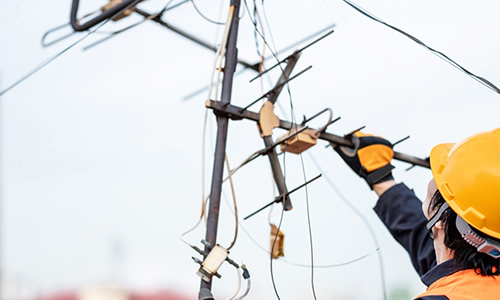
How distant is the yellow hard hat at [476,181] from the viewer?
2.61 metres

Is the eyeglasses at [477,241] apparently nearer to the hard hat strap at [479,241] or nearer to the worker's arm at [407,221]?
the hard hat strap at [479,241]

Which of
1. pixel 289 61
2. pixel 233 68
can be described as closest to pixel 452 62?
pixel 289 61

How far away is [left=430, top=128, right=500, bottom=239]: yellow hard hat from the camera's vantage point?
2.61m

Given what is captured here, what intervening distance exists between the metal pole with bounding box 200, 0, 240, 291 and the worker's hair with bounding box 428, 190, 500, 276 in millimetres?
1276

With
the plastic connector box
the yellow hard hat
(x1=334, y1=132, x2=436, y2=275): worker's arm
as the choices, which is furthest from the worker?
(x1=334, y1=132, x2=436, y2=275): worker's arm

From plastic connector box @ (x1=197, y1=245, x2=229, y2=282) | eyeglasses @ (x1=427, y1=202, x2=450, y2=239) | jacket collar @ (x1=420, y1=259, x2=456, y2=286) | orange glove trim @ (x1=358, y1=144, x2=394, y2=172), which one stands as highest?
orange glove trim @ (x1=358, y1=144, x2=394, y2=172)

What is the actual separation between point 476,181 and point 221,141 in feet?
4.81

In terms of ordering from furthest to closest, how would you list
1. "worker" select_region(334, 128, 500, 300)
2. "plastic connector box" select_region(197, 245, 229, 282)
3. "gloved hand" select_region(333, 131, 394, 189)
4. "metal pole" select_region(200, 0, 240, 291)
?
"gloved hand" select_region(333, 131, 394, 189)
"metal pole" select_region(200, 0, 240, 291)
"plastic connector box" select_region(197, 245, 229, 282)
"worker" select_region(334, 128, 500, 300)

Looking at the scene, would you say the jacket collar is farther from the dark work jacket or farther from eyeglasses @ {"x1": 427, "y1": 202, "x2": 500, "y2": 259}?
the dark work jacket

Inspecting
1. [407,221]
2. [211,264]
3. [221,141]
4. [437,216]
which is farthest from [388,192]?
[211,264]

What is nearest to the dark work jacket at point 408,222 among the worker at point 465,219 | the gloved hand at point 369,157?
the gloved hand at point 369,157

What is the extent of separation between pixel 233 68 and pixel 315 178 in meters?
0.90

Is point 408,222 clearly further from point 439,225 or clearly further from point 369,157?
point 439,225

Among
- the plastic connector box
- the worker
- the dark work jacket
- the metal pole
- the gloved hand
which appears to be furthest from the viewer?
the gloved hand
